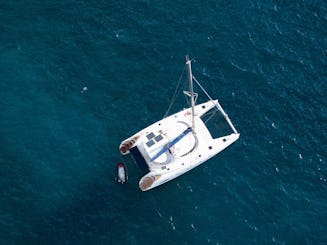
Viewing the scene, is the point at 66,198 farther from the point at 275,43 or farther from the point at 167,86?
the point at 275,43

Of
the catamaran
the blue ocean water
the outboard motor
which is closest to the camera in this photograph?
the blue ocean water

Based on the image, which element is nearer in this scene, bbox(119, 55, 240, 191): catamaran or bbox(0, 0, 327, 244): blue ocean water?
bbox(0, 0, 327, 244): blue ocean water

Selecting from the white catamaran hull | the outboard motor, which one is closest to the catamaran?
the white catamaran hull

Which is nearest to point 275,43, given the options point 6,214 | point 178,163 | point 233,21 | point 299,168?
point 233,21

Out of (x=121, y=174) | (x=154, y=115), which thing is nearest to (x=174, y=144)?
(x=154, y=115)

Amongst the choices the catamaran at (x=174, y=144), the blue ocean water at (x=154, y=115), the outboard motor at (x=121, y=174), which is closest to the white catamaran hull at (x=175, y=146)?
the catamaran at (x=174, y=144)

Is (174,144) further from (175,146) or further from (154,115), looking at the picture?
(154,115)

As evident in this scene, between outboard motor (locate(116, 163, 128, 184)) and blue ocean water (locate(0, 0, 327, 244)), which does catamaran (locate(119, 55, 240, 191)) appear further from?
blue ocean water (locate(0, 0, 327, 244))
